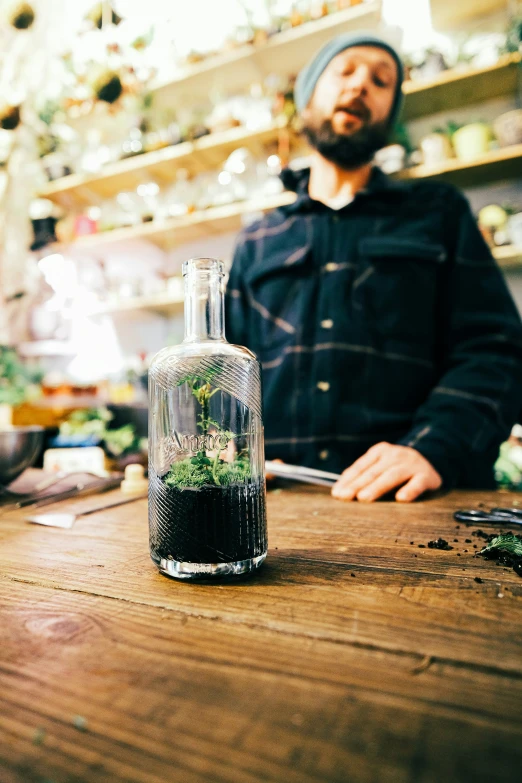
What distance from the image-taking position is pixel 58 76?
3285mm

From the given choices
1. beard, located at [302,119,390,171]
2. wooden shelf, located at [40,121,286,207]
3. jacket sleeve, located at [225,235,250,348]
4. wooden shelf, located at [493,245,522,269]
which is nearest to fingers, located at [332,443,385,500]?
jacket sleeve, located at [225,235,250,348]

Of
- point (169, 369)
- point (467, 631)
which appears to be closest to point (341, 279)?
point (169, 369)

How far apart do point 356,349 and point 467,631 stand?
1190mm

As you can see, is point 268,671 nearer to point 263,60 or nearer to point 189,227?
point 189,227

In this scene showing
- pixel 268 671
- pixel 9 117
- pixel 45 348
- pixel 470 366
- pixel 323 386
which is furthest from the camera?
pixel 45 348

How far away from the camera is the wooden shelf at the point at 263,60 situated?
2264mm

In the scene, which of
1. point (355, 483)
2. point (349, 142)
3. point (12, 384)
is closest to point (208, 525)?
point (355, 483)

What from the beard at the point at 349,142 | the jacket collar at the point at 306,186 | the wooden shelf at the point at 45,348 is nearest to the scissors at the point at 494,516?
the jacket collar at the point at 306,186

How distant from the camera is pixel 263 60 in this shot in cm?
259

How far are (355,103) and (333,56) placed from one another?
0.63 feet

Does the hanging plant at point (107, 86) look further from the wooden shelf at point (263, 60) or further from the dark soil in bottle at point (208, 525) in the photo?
the dark soil in bottle at point (208, 525)

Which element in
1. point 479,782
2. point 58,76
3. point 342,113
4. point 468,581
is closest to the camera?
point 479,782

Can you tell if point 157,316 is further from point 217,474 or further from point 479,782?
point 479,782

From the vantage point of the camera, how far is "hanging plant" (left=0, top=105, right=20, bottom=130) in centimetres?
291
